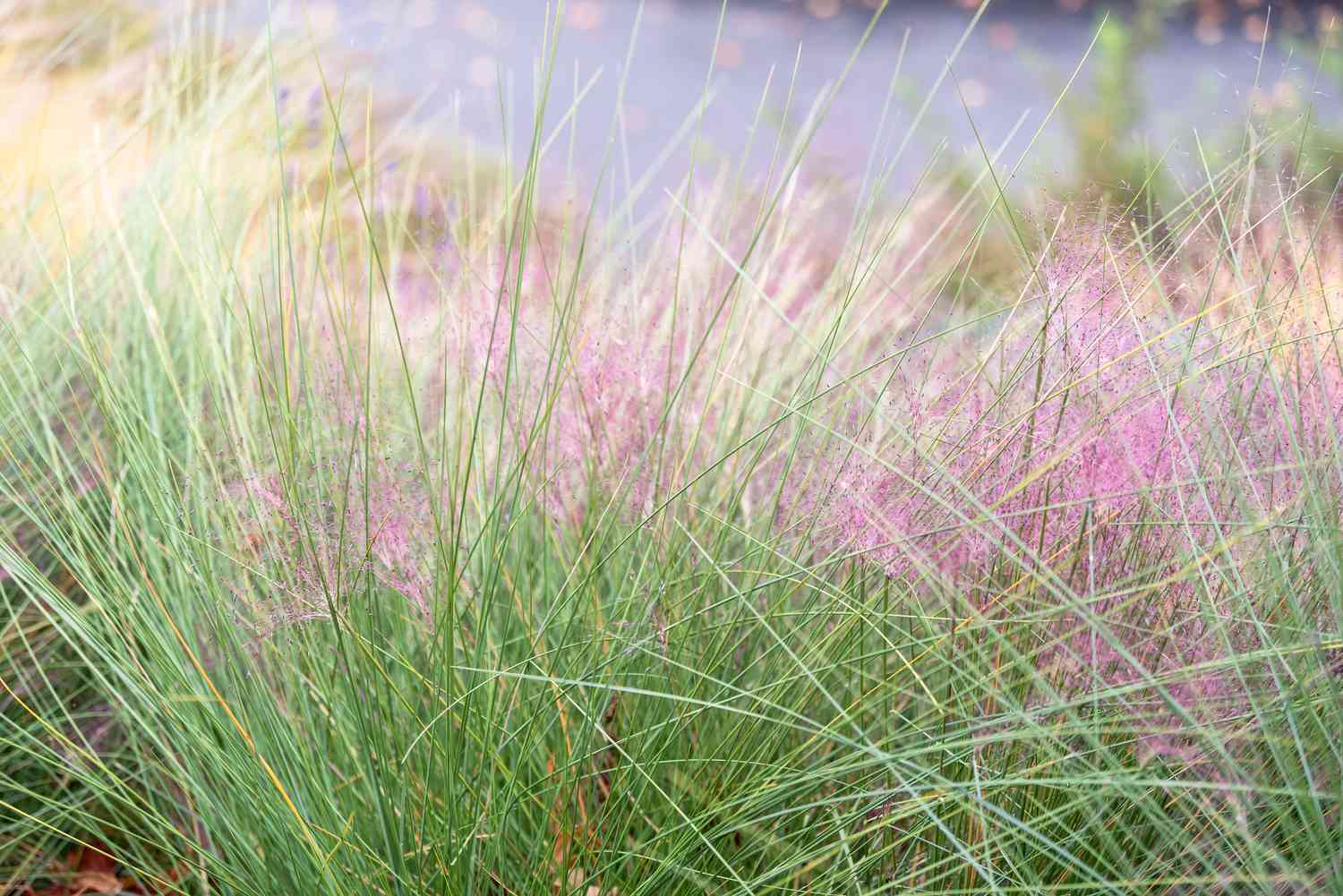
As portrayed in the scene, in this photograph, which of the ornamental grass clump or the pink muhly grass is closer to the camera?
the ornamental grass clump

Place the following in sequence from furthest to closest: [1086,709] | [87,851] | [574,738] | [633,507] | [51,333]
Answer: [51,333], [87,851], [633,507], [574,738], [1086,709]

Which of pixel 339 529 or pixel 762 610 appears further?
pixel 762 610

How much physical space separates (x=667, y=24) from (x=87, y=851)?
7.48 metres

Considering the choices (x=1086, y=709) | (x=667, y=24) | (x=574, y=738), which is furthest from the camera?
(x=667, y=24)

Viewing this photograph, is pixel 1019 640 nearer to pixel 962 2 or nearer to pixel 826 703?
pixel 826 703

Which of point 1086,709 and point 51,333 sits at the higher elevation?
point 1086,709

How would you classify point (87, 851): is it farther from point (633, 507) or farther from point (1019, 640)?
point (1019, 640)

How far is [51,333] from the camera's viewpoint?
1904 mm

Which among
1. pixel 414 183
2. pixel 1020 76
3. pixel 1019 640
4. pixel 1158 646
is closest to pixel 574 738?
→ pixel 1019 640

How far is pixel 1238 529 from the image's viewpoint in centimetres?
115

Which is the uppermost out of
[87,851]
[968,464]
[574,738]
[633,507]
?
[968,464]

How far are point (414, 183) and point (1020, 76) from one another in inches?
216

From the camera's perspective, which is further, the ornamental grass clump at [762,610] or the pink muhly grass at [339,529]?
the pink muhly grass at [339,529]

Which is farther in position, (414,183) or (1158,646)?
(414,183)
